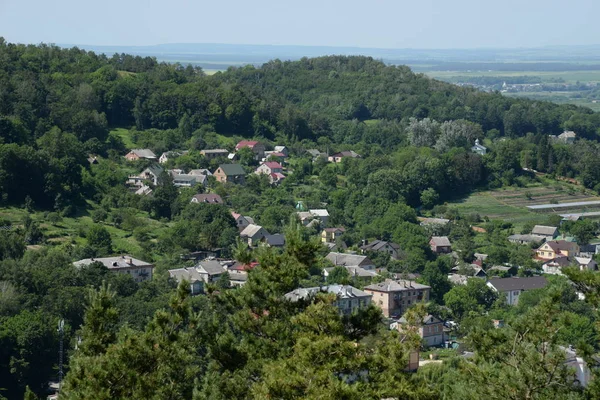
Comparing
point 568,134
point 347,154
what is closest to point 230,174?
point 347,154

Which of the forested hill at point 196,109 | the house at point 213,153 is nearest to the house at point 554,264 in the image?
the forested hill at point 196,109

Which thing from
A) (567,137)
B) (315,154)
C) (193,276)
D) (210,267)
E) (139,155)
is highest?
(139,155)

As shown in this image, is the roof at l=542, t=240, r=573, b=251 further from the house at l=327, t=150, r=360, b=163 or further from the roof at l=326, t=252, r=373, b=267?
the house at l=327, t=150, r=360, b=163

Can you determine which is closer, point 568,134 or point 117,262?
point 117,262

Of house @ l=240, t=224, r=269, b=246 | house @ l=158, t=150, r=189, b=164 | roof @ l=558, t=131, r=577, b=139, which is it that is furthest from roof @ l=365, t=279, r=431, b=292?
roof @ l=558, t=131, r=577, b=139

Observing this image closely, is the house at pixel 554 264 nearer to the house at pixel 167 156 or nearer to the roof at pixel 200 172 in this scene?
the roof at pixel 200 172

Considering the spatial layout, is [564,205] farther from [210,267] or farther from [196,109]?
[210,267]
